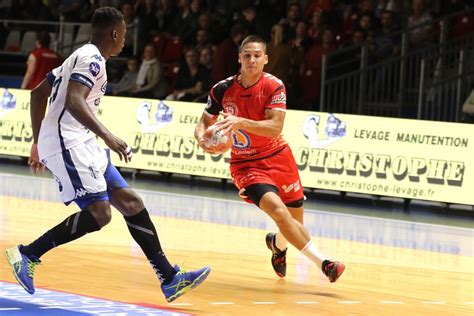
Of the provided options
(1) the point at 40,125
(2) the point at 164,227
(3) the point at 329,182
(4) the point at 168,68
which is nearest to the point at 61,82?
(1) the point at 40,125

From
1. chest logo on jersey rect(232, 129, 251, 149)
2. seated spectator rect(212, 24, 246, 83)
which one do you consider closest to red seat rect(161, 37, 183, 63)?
seated spectator rect(212, 24, 246, 83)

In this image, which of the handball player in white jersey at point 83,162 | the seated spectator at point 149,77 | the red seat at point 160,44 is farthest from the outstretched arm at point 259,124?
the red seat at point 160,44

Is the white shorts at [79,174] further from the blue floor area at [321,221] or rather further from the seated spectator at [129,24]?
the seated spectator at [129,24]

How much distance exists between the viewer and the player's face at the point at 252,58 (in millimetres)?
9383

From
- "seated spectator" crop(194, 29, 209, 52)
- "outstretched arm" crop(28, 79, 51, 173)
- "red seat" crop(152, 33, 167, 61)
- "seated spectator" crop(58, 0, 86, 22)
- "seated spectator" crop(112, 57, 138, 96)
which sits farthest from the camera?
"seated spectator" crop(58, 0, 86, 22)

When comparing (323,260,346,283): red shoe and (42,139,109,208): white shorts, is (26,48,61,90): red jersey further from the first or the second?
(42,139,109,208): white shorts

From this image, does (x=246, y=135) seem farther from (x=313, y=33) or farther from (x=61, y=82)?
(x=313, y=33)

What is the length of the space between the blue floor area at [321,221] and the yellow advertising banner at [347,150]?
123 centimetres

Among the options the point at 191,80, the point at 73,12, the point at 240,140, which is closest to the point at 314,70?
the point at 191,80

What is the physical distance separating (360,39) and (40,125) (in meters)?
12.4

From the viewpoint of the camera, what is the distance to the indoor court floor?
8.16m

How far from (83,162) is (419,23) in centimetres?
1297

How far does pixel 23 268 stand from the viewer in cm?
773

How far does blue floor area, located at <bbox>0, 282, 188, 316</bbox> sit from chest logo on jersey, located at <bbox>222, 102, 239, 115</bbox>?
2301mm
